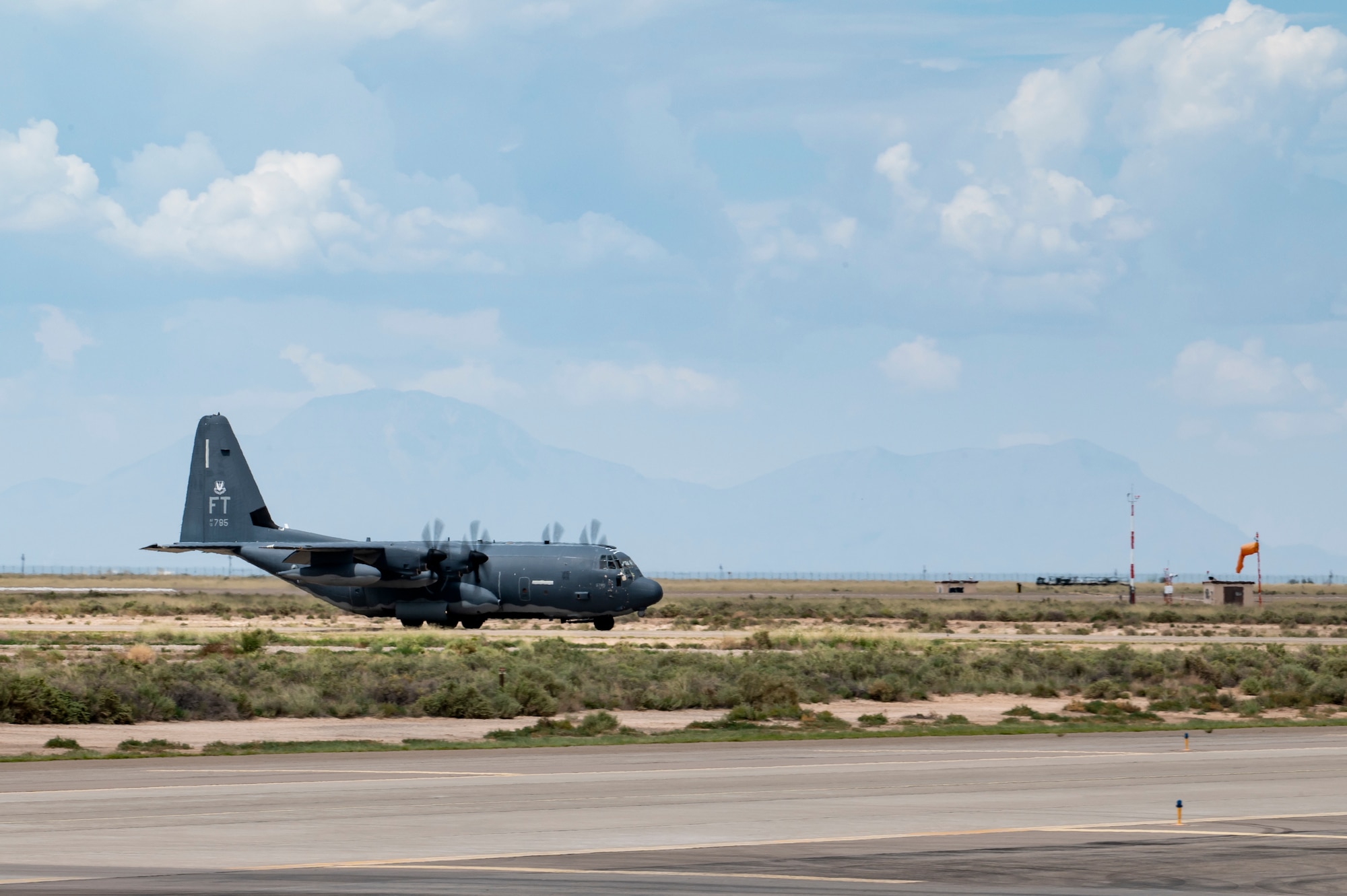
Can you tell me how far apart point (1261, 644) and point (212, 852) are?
51439 millimetres

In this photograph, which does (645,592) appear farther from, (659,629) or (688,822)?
(688,822)

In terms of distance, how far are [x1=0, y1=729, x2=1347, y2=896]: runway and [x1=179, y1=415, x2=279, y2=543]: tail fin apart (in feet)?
149

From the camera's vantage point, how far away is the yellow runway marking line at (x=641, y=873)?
563 inches

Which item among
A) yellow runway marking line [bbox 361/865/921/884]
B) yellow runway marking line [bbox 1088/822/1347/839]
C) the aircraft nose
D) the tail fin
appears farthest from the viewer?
the tail fin

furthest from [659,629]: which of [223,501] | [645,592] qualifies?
[223,501]

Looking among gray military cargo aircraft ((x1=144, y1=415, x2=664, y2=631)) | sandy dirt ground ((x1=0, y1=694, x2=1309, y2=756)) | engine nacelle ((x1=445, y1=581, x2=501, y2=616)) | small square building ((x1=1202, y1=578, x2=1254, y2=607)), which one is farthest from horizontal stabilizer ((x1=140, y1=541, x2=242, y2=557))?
small square building ((x1=1202, y1=578, x2=1254, y2=607))

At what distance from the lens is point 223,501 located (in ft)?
234

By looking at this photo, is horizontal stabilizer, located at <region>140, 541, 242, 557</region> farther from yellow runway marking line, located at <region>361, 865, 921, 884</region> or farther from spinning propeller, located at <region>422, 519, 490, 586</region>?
yellow runway marking line, located at <region>361, 865, 921, 884</region>

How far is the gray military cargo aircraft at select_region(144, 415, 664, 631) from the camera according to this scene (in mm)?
64562

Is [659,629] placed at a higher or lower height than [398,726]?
higher

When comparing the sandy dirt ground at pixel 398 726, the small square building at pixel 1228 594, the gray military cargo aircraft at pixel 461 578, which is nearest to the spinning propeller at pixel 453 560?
the gray military cargo aircraft at pixel 461 578

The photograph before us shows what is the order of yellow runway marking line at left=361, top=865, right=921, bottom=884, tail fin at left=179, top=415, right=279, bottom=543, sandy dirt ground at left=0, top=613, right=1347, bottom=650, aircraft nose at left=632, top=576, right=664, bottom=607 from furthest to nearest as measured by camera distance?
tail fin at left=179, top=415, right=279, bottom=543, aircraft nose at left=632, top=576, right=664, bottom=607, sandy dirt ground at left=0, top=613, right=1347, bottom=650, yellow runway marking line at left=361, top=865, right=921, bottom=884

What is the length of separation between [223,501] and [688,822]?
56186 millimetres

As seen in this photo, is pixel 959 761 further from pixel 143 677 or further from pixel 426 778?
pixel 143 677
